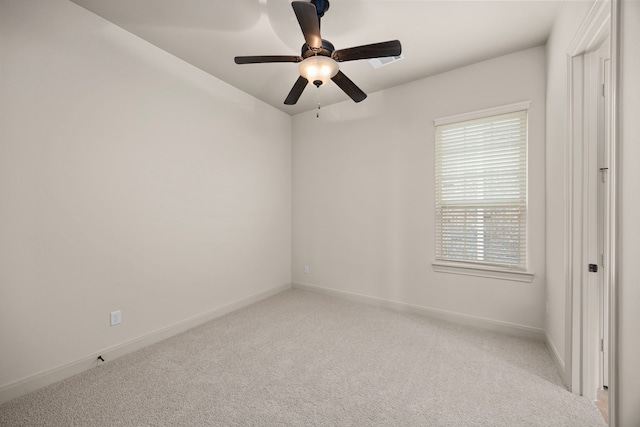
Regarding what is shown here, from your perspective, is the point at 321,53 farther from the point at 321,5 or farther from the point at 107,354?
the point at 107,354

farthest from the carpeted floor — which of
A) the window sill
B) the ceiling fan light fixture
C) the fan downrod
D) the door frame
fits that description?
the fan downrod

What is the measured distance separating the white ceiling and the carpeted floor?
9.22 feet

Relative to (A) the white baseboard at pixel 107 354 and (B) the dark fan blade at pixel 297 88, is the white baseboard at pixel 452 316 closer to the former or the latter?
(A) the white baseboard at pixel 107 354

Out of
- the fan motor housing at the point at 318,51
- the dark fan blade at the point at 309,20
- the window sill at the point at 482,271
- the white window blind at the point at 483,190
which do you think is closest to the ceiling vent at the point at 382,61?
the white window blind at the point at 483,190

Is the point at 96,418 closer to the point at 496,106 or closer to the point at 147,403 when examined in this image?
the point at 147,403

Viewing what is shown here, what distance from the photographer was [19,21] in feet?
5.93

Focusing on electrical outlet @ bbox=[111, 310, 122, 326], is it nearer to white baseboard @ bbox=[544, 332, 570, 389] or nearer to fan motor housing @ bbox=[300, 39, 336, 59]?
fan motor housing @ bbox=[300, 39, 336, 59]

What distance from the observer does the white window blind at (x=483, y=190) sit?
2.65 meters

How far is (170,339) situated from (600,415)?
3320 millimetres

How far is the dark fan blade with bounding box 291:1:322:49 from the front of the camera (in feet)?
4.71

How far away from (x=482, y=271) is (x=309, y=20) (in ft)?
9.16

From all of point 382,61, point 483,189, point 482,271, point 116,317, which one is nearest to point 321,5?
point 382,61

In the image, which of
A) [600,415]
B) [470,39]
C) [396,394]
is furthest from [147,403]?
[470,39]

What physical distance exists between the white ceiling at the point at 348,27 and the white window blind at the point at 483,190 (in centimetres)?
72
